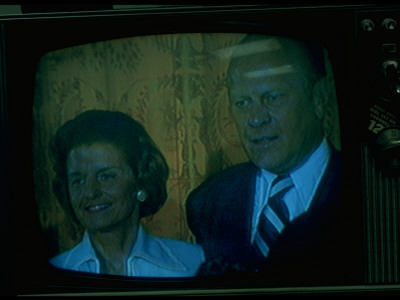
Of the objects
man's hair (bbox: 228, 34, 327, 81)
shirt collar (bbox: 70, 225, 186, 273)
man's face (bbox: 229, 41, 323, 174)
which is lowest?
shirt collar (bbox: 70, 225, 186, 273)

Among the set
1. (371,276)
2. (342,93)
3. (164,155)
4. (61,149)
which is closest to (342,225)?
(371,276)

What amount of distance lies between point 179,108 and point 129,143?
11 centimetres

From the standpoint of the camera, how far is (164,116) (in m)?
1.23

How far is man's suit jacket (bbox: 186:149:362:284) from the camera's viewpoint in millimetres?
1219

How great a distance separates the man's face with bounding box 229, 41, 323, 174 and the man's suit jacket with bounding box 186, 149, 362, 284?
5cm

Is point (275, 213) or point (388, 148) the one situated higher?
point (388, 148)

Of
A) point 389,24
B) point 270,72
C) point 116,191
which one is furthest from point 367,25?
point 116,191

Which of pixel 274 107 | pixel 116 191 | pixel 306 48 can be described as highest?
pixel 306 48

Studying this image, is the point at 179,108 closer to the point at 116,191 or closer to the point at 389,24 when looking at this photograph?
the point at 116,191

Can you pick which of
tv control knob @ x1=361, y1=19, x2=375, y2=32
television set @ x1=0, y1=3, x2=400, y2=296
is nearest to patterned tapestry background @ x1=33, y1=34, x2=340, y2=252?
television set @ x1=0, y1=3, x2=400, y2=296

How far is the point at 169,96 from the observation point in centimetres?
123

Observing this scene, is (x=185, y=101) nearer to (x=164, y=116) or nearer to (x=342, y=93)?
(x=164, y=116)

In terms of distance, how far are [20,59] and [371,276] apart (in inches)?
30.4

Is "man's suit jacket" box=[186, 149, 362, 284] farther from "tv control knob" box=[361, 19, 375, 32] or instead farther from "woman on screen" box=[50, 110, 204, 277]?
"tv control knob" box=[361, 19, 375, 32]
